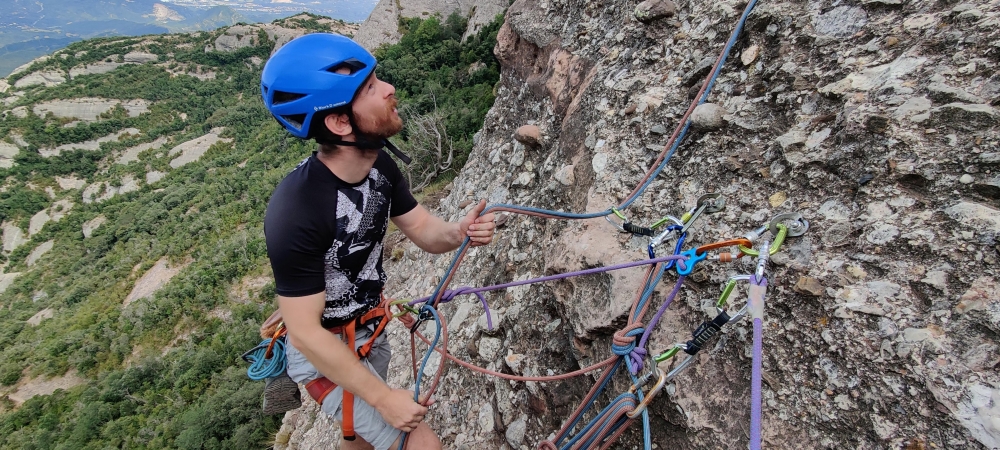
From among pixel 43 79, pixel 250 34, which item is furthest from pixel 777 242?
pixel 43 79

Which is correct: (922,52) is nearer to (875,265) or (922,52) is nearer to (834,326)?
(875,265)

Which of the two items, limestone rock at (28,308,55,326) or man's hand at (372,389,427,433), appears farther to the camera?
limestone rock at (28,308,55,326)

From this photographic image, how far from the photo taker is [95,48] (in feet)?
266

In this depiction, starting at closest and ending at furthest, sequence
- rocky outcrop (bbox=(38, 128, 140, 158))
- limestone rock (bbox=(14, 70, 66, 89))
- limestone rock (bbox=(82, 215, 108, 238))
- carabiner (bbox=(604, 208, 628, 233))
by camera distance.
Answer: carabiner (bbox=(604, 208, 628, 233)) < limestone rock (bbox=(82, 215, 108, 238)) < rocky outcrop (bbox=(38, 128, 140, 158)) < limestone rock (bbox=(14, 70, 66, 89))

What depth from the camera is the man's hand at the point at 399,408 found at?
1.90m

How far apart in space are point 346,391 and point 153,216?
175 feet

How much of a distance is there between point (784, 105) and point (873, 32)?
19.0 inches

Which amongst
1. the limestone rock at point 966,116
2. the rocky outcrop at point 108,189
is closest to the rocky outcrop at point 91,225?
→ the rocky outcrop at point 108,189

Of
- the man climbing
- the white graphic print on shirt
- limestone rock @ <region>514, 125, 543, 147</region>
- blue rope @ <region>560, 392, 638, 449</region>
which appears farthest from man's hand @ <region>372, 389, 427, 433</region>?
A: limestone rock @ <region>514, 125, 543, 147</region>

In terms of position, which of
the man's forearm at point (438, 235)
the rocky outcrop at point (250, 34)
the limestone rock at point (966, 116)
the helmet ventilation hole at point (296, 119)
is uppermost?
the limestone rock at point (966, 116)

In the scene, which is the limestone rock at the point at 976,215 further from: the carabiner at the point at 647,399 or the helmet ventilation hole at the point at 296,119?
the helmet ventilation hole at the point at 296,119

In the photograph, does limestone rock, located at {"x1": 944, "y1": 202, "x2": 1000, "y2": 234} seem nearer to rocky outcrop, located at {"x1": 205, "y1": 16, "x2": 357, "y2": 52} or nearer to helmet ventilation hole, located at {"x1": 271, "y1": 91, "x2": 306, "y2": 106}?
helmet ventilation hole, located at {"x1": 271, "y1": 91, "x2": 306, "y2": 106}

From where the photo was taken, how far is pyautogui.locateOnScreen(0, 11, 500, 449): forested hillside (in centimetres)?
2006

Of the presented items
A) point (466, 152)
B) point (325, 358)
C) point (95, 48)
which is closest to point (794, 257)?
point (325, 358)
